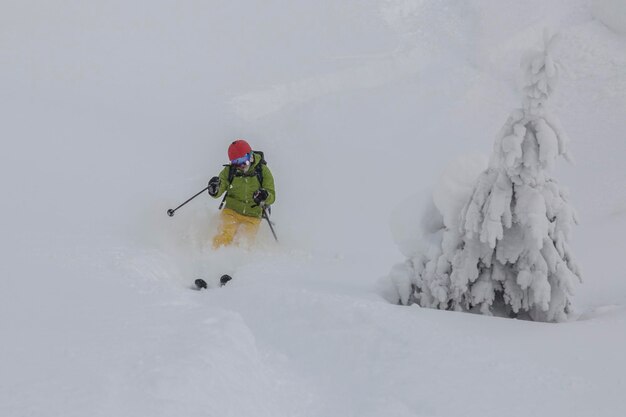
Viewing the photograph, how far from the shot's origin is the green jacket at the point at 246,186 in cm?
1000

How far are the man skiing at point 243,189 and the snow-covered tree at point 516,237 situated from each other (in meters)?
3.46

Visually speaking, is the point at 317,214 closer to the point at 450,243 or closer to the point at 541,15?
the point at 450,243

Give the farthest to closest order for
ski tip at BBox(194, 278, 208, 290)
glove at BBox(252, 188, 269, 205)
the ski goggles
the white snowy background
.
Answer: the ski goggles
glove at BBox(252, 188, 269, 205)
ski tip at BBox(194, 278, 208, 290)
the white snowy background

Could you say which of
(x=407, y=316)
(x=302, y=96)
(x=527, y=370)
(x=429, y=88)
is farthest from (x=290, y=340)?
(x=429, y=88)

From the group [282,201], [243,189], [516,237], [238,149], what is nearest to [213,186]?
[243,189]

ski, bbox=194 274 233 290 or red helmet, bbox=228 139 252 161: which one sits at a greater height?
red helmet, bbox=228 139 252 161

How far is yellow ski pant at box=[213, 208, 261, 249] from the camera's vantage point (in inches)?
376

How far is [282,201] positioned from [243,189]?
7.90 feet

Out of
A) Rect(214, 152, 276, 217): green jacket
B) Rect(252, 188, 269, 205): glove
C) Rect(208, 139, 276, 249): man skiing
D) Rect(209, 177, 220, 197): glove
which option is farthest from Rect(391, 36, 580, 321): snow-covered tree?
Rect(209, 177, 220, 197): glove

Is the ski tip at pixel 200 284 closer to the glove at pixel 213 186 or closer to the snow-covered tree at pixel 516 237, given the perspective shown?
the glove at pixel 213 186

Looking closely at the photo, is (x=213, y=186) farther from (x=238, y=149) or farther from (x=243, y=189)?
(x=238, y=149)

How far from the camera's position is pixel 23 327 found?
4789 mm

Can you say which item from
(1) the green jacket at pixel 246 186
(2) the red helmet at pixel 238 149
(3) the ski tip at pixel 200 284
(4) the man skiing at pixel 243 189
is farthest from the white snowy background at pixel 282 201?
(2) the red helmet at pixel 238 149

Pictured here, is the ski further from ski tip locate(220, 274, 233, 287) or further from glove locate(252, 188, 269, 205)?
glove locate(252, 188, 269, 205)
